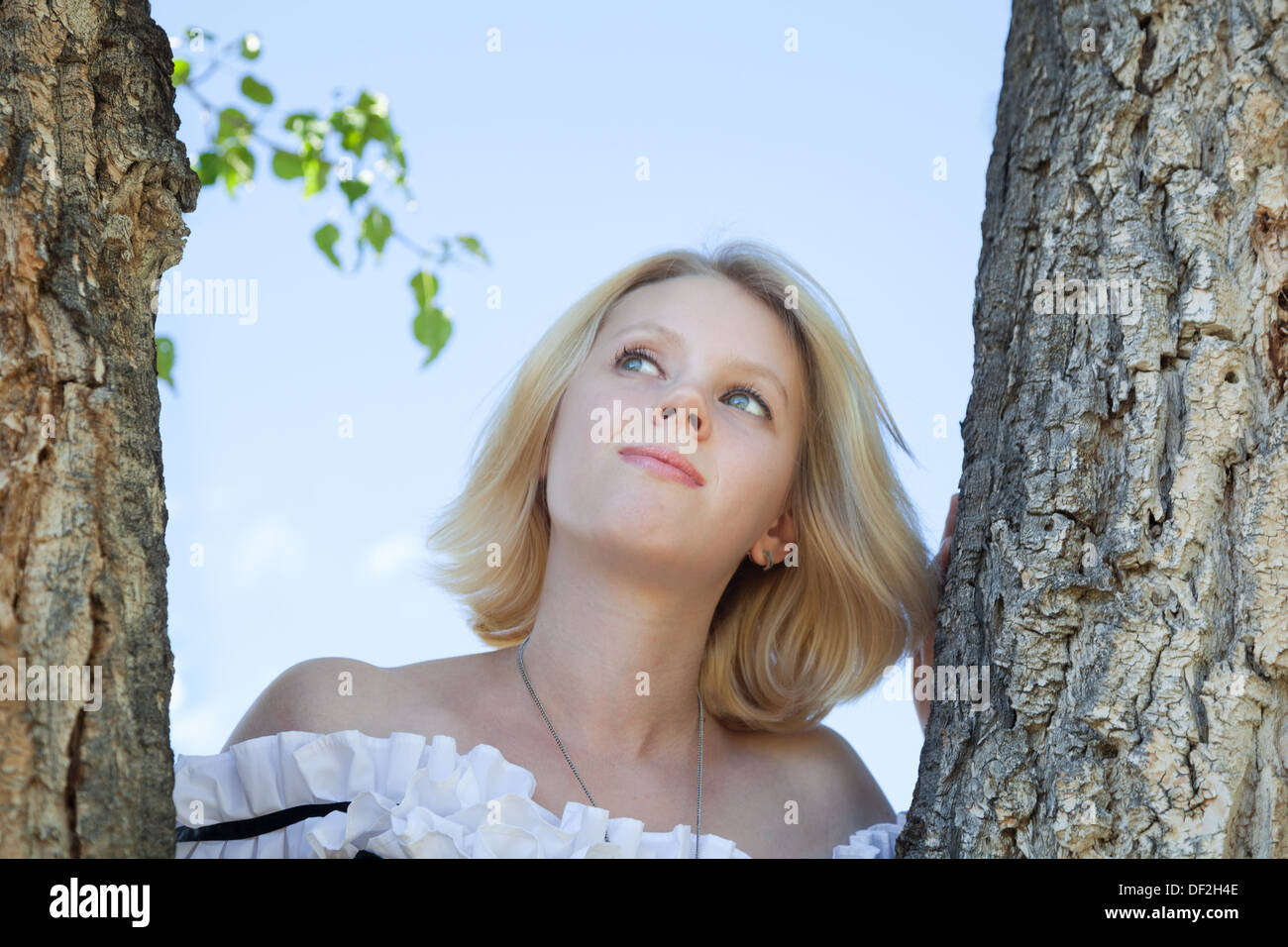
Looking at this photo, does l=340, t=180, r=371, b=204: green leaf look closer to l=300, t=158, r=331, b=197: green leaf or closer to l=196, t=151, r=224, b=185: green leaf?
l=300, t=158, r=331, b=197: green leaf

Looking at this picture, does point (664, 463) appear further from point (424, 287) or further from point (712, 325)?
point (424, 287)

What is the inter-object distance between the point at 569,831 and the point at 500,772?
22cm

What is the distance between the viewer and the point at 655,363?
286 cm

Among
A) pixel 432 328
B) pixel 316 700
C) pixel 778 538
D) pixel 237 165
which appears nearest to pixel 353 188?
pixel 237 165

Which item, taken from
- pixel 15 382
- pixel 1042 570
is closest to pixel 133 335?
pixel 15 382

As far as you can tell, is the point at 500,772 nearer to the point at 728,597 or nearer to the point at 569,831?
the point at 569,831

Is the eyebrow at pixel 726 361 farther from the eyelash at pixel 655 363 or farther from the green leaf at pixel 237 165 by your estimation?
the green leaf at pixel 237 165

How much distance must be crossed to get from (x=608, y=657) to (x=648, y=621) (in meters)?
0.13

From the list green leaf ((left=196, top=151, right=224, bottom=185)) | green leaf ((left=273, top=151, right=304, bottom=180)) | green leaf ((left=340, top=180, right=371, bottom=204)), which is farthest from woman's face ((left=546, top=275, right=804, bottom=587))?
green leaf ((left=196, top=151, right=224, bottom=185))

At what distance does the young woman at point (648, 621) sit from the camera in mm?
2281

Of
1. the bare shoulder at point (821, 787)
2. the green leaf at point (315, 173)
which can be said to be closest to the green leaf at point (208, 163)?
the green leaf at point (315, 173)

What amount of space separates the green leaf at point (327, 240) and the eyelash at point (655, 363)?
Result: 1.67 meters

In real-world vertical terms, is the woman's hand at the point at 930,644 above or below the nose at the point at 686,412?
below
